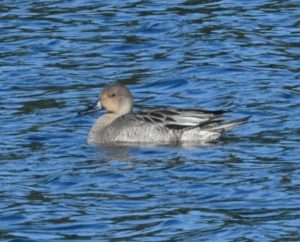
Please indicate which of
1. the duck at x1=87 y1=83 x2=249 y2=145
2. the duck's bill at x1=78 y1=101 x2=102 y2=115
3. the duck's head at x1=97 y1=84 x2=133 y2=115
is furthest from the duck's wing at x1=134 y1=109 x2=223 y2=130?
the duck's bill at x1=78 y1=101 x2=102 y2=115

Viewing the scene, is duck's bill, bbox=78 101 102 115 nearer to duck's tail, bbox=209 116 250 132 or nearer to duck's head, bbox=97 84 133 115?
duck's head, bbox=97 84 133 115

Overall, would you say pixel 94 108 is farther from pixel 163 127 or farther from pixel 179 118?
pixel 179 118

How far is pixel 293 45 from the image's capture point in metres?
22.7

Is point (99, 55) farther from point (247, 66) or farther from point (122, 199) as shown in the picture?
point (122, 199)

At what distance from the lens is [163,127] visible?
1872cm

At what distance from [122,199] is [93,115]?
549 cm

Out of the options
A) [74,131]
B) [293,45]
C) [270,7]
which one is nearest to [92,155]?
[74,131]

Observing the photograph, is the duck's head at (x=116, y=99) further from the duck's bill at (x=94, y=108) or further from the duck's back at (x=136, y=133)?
the duck's back at (x=136, y=133)

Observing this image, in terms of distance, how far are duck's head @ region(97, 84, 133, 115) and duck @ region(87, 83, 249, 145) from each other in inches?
3.0

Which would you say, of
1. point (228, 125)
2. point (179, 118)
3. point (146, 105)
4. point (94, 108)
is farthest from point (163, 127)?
point (146, 105)

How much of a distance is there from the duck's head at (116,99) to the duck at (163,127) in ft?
0.25

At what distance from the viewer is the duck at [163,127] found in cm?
1853

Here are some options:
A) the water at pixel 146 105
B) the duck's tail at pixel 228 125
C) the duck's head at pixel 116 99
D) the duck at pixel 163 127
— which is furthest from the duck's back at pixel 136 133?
the duck's tail at pixel 228 125

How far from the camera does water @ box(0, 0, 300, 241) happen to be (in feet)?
46.5
